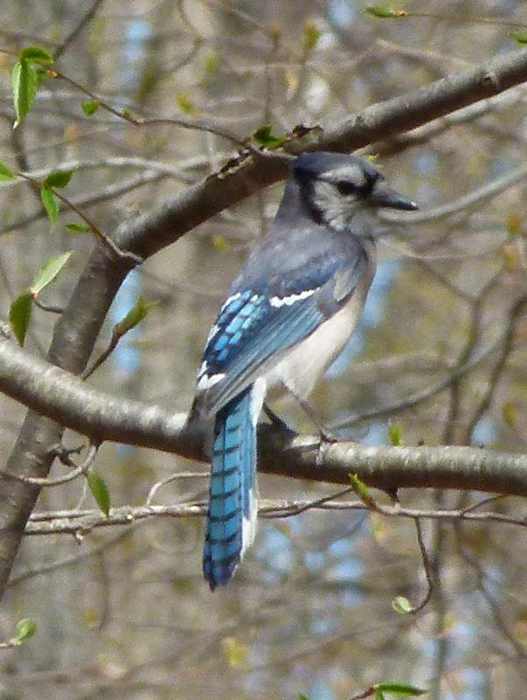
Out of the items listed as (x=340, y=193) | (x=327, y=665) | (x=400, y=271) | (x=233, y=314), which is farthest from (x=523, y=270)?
(x=400, y=271)

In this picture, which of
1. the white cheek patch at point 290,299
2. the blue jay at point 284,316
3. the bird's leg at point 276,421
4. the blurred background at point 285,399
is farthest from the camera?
the blurred background at point 285,399

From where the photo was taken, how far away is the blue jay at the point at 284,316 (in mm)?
2662

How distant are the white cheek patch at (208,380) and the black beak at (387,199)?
0.81 metres

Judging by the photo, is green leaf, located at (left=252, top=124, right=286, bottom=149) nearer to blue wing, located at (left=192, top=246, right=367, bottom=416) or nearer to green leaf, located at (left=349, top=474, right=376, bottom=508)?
blue wing, located at (left=192, top=246, right=367, bottom=416)

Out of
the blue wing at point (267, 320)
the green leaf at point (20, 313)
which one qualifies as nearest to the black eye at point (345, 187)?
the blue wing at point (267, 320)

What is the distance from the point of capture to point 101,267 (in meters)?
3.10

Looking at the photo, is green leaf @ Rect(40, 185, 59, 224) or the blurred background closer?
green leaf @ Rect(40, 185, 59, 224)

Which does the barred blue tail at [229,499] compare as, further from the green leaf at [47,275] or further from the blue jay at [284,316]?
the green leaf at [47,275]

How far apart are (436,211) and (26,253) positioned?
1.78 meters

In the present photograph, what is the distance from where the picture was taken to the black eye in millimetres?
Answer: 3492

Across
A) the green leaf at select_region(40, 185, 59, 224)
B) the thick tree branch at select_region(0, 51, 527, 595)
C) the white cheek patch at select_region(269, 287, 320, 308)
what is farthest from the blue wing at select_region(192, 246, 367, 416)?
the green leaf at select_region(40, 185, 59, 224)

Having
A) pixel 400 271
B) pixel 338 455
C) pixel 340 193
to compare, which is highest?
pixel 400 271

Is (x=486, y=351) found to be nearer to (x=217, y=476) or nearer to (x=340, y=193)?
(x=340, y=193)

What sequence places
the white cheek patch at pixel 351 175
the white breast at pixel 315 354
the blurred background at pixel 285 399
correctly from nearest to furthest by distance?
the white breast at pixel 315 354 < the white cheek patch at pixel 351 175 < the blurred background at pixel 285 399
